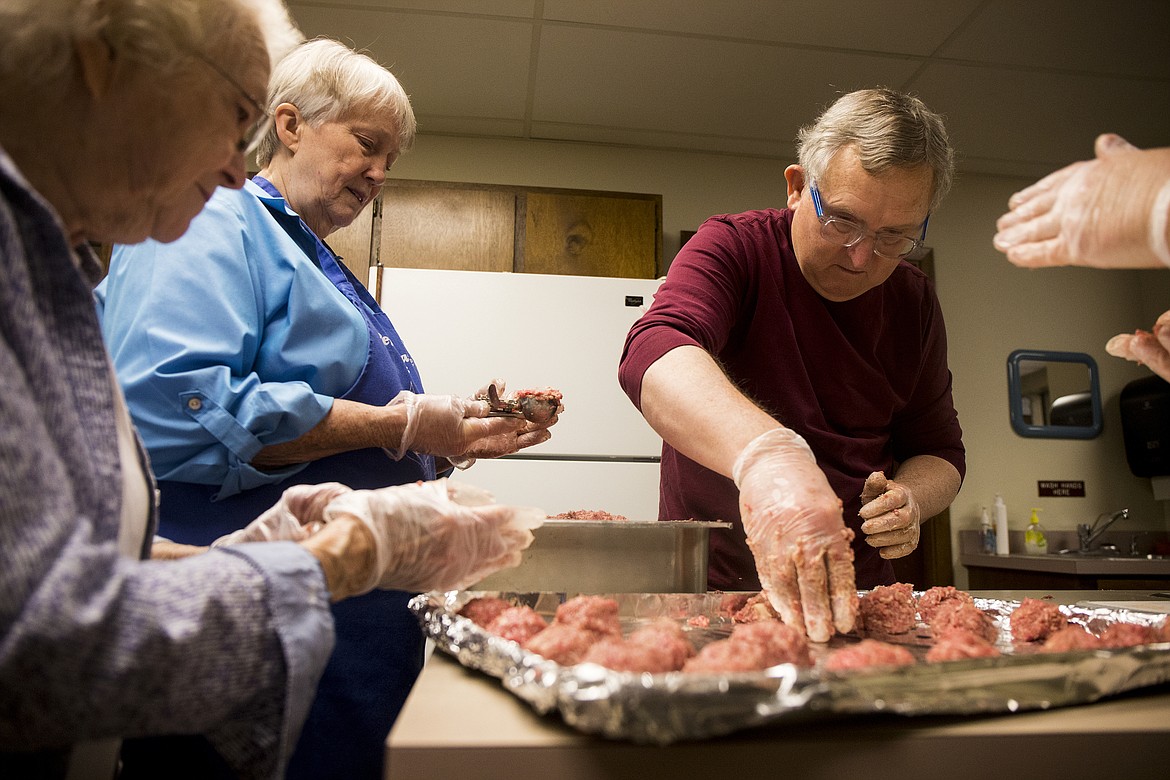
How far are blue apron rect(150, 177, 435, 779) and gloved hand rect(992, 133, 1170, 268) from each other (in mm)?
991

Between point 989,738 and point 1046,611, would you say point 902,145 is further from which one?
point 989,738

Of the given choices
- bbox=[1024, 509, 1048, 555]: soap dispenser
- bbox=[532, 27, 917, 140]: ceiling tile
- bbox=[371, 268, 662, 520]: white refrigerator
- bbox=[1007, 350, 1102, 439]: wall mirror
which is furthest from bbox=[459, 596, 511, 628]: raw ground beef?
bbox=[1007, 350, 1102, 439]: wall mirror

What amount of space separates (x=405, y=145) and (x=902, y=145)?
3.12 ft

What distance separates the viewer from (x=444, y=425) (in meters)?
1.37

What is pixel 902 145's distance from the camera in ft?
4.52

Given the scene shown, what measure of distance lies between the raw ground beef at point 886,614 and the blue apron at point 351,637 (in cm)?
70

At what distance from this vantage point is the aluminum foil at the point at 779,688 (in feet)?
1.98

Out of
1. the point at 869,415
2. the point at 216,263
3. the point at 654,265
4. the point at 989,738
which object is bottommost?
the point at 989,738

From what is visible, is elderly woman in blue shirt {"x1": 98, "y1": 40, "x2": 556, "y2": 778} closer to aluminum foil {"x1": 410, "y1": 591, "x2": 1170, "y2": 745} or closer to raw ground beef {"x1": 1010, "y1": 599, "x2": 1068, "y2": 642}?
aluminum foil {"x1": 410, "y1": 591, "x2": 1170, "y2": 745}

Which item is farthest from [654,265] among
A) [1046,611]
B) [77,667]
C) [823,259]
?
[77,667]

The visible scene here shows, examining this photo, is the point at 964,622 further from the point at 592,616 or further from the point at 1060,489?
the point at 1060,489

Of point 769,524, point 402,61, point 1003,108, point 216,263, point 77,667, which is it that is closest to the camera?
point 77,667

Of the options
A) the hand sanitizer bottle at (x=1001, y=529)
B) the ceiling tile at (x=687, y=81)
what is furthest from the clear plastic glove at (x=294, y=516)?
the hand sanitizer bottle at (x=1001, y=529)

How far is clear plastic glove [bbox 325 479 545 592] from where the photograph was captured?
0.79 metres
